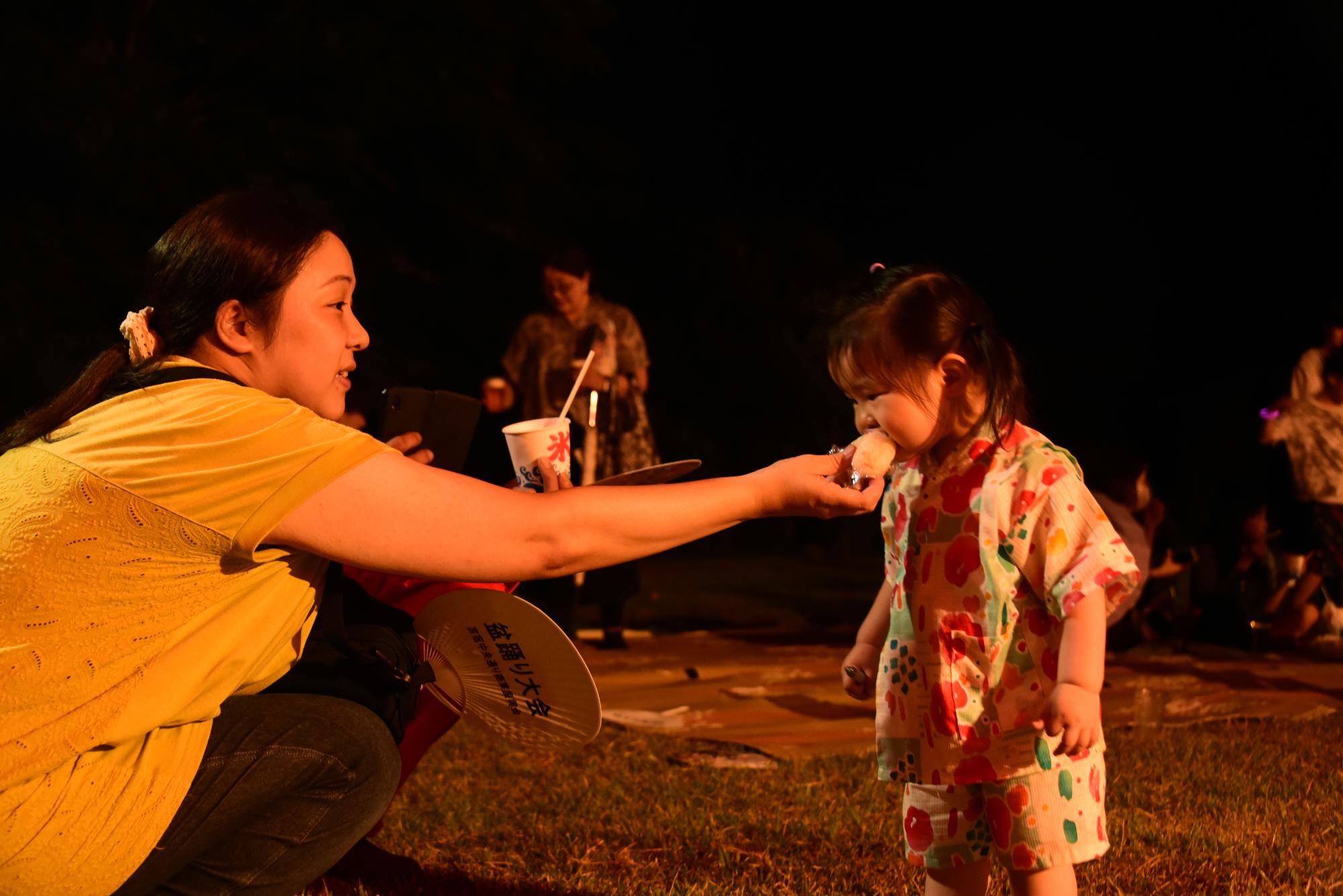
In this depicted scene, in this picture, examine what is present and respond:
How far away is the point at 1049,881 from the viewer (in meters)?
2.32

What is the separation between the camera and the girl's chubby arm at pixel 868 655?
2668 mm

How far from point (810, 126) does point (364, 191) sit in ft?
18.2

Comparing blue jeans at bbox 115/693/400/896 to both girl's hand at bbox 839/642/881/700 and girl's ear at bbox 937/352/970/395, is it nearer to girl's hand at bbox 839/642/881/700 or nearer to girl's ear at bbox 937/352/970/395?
girl's hand at bbox 839/642/881/700

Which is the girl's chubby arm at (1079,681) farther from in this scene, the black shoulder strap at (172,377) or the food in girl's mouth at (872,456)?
the black shoulder strap at (172,377)

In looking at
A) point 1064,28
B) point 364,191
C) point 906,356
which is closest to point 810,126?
point 1064,28

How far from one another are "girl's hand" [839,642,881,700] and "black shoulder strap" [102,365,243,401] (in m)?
1.33

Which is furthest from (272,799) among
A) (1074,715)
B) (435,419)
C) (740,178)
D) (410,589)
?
(740,178)

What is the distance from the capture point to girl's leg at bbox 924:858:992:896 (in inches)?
96.1

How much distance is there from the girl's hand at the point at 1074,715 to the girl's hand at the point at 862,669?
51cm

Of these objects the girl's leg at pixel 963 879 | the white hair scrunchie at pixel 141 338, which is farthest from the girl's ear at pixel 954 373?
the white hair scrunchie at pixel 141 338

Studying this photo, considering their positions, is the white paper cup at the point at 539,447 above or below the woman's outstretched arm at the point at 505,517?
above

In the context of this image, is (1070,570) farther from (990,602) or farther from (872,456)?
(872,456)

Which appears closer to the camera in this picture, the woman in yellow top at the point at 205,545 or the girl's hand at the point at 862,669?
the woman in yellow top at the point at 205,545

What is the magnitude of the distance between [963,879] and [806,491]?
903 millimetres
